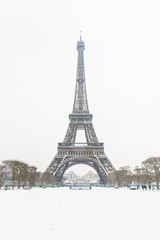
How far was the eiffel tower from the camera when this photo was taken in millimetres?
73375

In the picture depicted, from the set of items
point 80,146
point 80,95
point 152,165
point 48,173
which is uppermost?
point 80,95

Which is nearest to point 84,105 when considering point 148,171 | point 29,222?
point 148,171

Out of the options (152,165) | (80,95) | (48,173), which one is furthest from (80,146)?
(152,165)

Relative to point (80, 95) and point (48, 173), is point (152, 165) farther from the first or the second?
point (80, 95)

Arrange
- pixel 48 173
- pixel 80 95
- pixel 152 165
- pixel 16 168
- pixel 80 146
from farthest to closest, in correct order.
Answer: pixel 80 95
pixel 80 146
pixel 48 173
pixel 16 168
pixel 152 165

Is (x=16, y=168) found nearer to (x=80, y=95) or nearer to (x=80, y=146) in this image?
(x=80, y=146)

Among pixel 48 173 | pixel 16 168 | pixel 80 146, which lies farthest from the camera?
pixel 80 146

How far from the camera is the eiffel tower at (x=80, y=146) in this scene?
7338cm

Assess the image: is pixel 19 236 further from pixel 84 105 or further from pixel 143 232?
pixel 84 105

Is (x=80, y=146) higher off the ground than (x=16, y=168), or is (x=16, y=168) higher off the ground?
(x=80, y=146)

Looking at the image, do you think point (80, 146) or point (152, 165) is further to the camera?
point (80, 146)

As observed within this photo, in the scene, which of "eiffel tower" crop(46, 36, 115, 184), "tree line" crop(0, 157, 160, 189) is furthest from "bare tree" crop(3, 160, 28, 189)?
"eiffel tower" crop(46, 36, 115, 184)

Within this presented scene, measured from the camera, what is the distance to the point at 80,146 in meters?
79.0

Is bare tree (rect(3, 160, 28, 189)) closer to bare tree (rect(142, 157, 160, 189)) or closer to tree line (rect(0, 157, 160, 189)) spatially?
tree line (rect(0, 157, 160, 189))
